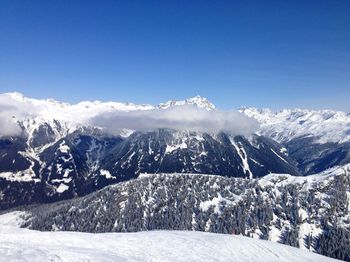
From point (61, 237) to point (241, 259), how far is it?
44535mm

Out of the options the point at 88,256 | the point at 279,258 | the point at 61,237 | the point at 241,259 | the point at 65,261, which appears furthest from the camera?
the point at 279,258

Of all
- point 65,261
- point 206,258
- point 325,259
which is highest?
point 65,261

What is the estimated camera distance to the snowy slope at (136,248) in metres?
72.6

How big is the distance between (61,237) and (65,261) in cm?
2554

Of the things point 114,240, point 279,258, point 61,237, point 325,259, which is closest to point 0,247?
point 61,237

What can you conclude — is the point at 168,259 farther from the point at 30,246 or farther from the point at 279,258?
the point at 279,258

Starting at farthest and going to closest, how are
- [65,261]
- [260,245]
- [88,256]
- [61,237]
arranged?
[260,245] < [61,237] < [88,256] < [65,261]

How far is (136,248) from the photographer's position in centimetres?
9131

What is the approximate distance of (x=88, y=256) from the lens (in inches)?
2918

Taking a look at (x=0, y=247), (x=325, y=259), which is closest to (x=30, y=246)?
(x=0, y=247)

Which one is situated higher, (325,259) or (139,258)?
(139,258)

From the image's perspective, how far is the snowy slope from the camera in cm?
7262

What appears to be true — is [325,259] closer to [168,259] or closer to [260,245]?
[260,245]

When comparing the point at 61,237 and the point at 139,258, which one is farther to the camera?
the point at 61,237
